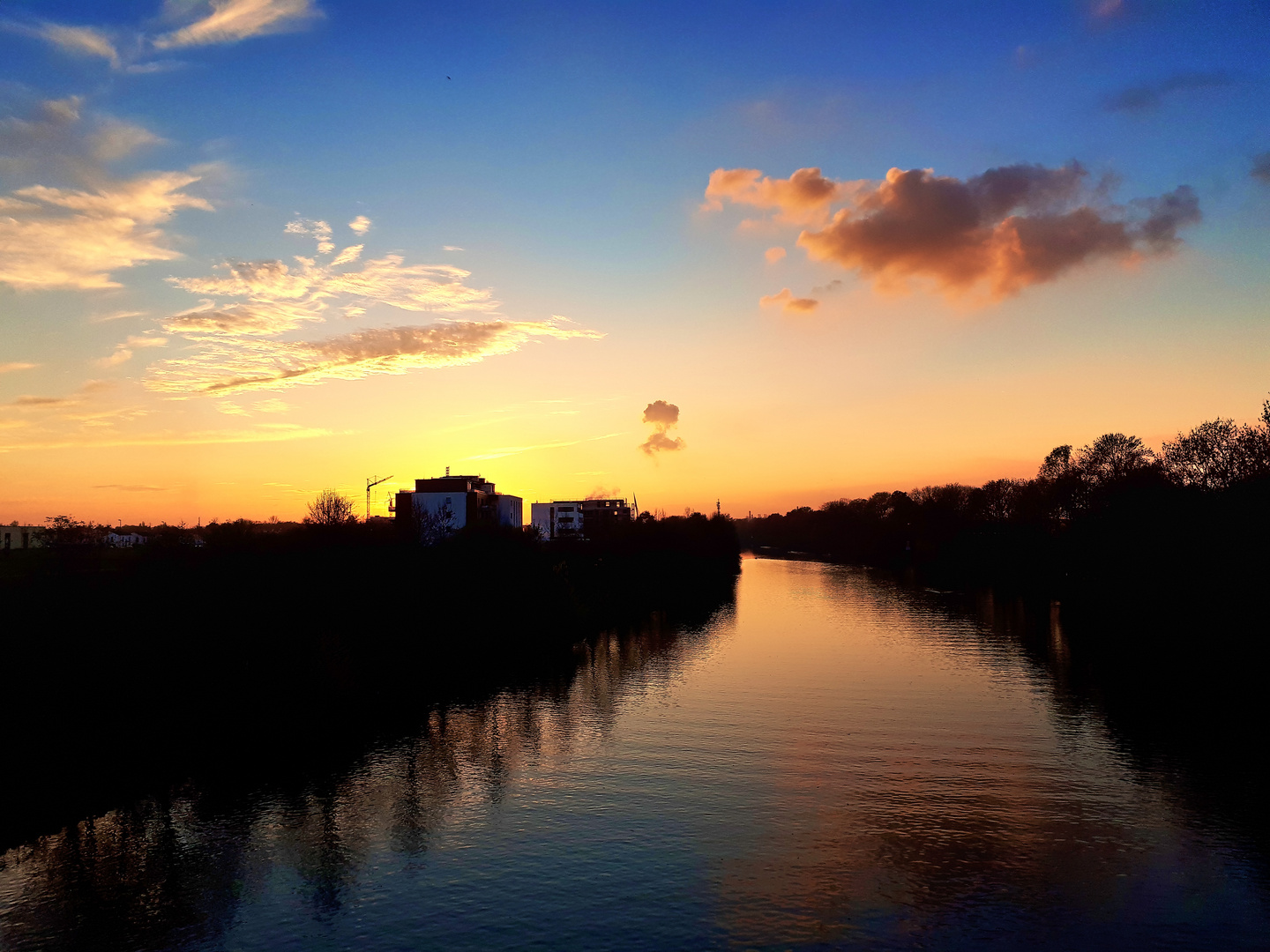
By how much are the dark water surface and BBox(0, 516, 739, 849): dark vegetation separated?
2749mm

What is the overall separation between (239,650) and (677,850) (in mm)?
22481

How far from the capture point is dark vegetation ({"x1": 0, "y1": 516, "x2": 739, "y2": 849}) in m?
28.3

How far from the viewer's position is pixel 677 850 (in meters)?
24.0

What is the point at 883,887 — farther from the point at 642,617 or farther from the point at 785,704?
the point at 642,617

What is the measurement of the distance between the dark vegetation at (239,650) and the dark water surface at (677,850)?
2.75 metres

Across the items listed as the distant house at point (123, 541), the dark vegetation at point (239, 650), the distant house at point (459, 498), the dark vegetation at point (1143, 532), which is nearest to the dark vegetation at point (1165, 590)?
the dark vegetation at point (1143, 532)

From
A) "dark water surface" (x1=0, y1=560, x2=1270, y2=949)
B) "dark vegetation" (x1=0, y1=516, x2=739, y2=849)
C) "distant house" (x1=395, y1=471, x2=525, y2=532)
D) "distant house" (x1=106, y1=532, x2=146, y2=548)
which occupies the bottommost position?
"dark water surface" (x1=0, y1=560, x2=1270, y2=949)

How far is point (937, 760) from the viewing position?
109ft

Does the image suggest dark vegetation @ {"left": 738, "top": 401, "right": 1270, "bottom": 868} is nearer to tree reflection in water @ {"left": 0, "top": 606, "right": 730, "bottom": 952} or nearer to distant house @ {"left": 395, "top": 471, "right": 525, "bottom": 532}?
tree reflection in water @ {"left": 0, "top": 606, "right": 730, "bottom": 952}

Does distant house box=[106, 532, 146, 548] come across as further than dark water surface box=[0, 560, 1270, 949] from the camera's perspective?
Yes

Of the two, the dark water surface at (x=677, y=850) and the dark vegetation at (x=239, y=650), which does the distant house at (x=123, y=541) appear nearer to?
the dark vegetation at (x=239, y=650)

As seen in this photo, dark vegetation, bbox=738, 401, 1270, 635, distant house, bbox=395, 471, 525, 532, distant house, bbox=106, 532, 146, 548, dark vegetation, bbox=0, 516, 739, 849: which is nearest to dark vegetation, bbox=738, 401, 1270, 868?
dark vegetation, bbox=738, 401, 1270, 635

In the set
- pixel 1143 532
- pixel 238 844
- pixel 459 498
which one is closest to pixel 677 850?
pixel 238 844

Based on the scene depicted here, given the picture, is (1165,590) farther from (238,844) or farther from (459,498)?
(459,498)
